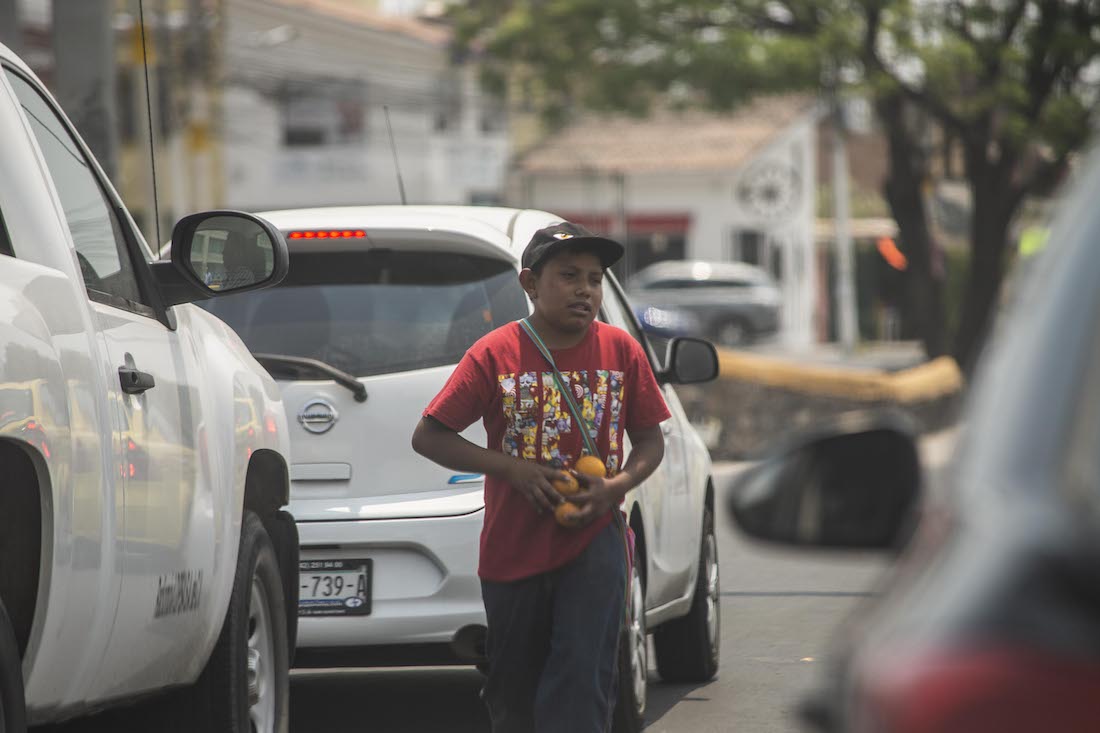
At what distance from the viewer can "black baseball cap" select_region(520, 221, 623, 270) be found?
5.02 meters

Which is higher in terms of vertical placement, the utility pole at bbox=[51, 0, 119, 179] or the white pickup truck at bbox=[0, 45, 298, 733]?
the utility pole at bbox=[51, 0, 119, 179]

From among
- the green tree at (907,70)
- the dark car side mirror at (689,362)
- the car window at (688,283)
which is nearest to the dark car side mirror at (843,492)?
the dark car side mirror at (689,362)

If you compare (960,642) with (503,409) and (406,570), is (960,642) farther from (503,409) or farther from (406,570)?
(406,570)

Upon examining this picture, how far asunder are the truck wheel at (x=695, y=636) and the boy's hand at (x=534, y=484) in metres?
2.76

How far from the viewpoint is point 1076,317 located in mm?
1716

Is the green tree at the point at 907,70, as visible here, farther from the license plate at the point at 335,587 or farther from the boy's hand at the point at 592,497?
the boy's hand at the point at 592,497

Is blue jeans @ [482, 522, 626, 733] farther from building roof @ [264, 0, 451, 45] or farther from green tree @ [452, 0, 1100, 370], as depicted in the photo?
building roof @ [264, 0, 451, 45]

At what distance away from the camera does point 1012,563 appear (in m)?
1.55

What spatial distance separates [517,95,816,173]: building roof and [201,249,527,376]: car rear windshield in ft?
161

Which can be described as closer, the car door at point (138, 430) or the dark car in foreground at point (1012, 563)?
the dark car in foreground at point (1012, 563)

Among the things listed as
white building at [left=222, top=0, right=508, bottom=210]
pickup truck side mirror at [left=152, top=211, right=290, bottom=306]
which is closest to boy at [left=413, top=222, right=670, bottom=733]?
A: pickup truck side mirror at [left=152, top=211, right=290, bottom=306]

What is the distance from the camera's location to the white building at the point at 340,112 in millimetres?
46188

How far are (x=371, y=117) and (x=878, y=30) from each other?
81.4 feet

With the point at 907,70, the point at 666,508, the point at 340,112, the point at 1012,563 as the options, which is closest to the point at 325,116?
the point at 340,112
